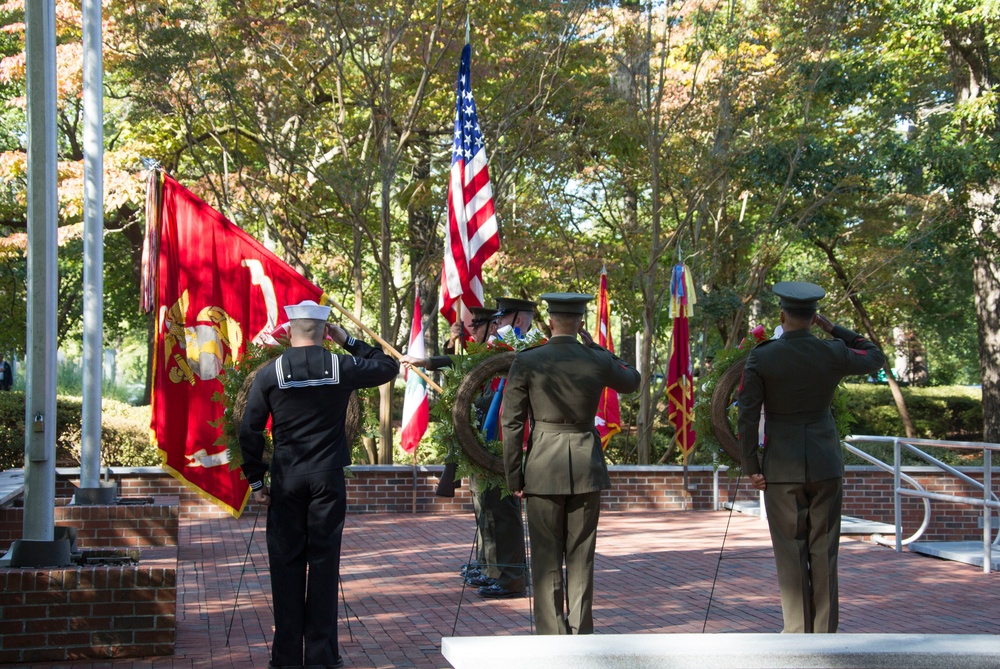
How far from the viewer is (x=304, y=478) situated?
6.00 meters

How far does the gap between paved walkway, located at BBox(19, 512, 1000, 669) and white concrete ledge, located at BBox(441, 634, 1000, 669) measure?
3.02 metres

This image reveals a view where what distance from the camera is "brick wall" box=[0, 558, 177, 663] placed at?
19.9ft

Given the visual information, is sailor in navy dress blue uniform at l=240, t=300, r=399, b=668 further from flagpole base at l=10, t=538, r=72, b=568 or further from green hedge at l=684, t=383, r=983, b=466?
green hedge at l=684, t=383, r=983, b=466

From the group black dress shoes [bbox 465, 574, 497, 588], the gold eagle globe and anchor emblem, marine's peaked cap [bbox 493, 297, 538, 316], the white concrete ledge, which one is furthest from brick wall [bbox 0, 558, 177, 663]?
the white concrete ledge

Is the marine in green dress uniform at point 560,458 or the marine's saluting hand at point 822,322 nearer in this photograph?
the marine in green dress uniform at point 560,458

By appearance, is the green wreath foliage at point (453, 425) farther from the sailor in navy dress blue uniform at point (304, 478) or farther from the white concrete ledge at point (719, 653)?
the white concrete ledge at point (719, 653)

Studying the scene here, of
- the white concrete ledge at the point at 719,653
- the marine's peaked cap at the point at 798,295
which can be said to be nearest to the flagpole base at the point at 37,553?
the white concrete ledge at the point at 719,653

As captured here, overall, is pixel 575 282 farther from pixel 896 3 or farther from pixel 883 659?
pixel 883 659

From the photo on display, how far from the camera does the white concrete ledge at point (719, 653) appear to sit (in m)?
3.35

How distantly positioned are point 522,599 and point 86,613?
10.8 ft

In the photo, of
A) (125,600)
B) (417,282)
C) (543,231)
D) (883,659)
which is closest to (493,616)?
(125,600)

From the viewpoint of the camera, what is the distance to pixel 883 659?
344 cm

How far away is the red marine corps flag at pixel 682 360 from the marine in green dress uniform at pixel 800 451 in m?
8.43

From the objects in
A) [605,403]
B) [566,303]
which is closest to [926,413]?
[605,403]
